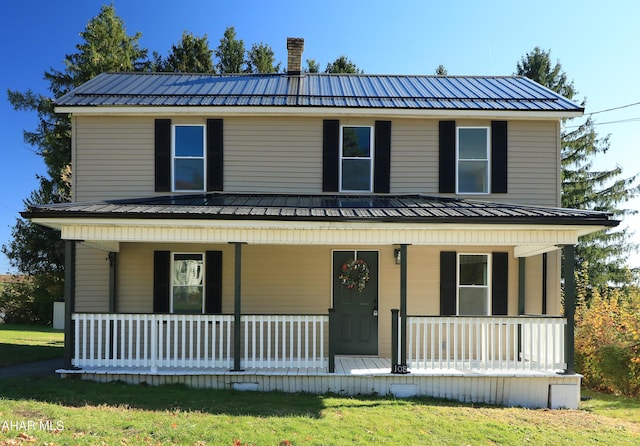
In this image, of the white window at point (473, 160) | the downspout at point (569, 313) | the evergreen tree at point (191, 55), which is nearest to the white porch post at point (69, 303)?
the white window at point (473, 160)

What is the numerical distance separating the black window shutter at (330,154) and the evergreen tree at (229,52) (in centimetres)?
1865

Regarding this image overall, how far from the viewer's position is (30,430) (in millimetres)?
6055

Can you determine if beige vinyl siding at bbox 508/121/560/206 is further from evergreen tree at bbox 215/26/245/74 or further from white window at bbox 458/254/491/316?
evergreen tree at bbox 215/26/245/74

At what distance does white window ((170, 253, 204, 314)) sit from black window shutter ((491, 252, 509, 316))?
627 cm

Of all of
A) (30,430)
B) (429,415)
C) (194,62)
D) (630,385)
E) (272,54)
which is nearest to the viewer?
(30,430)

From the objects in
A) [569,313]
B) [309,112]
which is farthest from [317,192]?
[569,313]

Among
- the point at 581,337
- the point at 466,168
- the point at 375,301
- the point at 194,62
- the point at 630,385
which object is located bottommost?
the point at 630,385

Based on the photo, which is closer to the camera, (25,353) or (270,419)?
(270,419)

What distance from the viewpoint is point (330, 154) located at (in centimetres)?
1135

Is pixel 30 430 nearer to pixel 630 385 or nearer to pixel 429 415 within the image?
pixel 429 415

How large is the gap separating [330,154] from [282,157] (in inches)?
42.0

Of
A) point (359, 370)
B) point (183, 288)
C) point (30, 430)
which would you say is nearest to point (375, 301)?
point (359, 370)

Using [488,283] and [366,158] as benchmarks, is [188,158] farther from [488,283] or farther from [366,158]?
[488,283]

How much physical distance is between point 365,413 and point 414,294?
13.3ft
